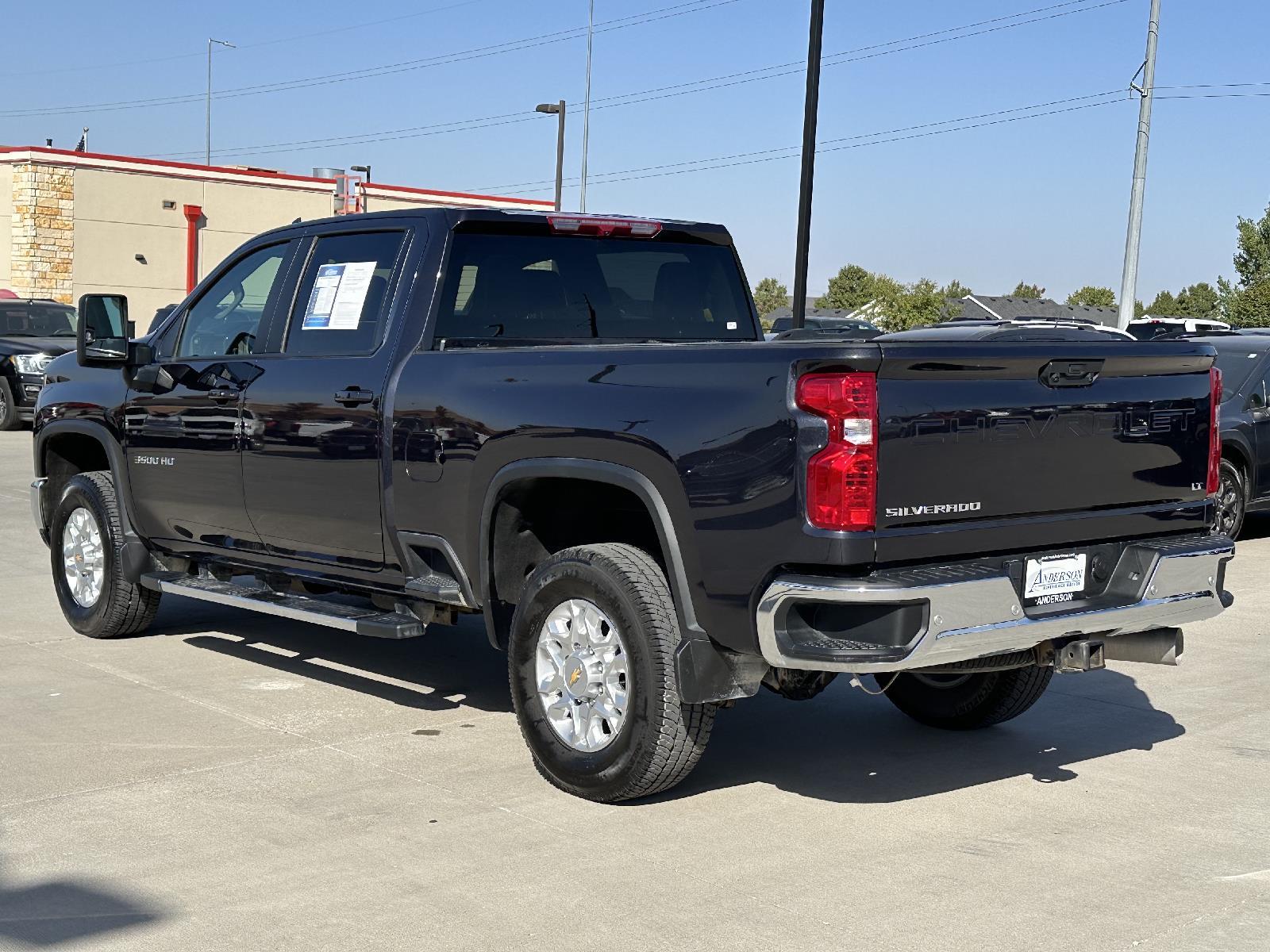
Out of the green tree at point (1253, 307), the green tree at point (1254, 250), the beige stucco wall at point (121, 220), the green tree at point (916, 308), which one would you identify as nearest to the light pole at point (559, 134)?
the beige stucco wall at point (121, 220)

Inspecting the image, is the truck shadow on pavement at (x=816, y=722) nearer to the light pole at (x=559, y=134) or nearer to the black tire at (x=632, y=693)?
the black tire at (x=632, y=693)

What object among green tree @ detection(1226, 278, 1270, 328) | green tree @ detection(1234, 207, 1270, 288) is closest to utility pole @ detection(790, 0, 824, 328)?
green tree @ detection(1226, 278, 1270, 328)

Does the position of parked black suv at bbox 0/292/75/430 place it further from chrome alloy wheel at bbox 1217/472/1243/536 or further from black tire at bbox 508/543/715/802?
black tire at bbox 508/543/715/802

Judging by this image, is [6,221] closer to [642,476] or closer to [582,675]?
[582,675]

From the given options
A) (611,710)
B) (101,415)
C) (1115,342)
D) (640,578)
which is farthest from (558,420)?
(101,415)

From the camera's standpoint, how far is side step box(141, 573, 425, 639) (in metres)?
6.26

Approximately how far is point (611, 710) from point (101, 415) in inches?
149

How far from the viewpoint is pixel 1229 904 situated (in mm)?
4539

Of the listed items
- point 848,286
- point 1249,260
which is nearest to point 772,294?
point 848,286

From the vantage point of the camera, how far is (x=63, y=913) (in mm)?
4320

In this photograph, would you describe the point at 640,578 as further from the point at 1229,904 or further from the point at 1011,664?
the point at 1229,904

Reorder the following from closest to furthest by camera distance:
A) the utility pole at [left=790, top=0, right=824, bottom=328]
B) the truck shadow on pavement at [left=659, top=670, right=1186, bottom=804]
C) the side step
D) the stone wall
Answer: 1. the truck shadow on pavement at [left=659, top=670, right=1186, bottom=804]
2. the side step
3. the utility pole at [left=790, top=0, right=824, bottom=328]
4. the stone wall

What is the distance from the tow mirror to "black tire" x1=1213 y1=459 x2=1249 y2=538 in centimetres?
844

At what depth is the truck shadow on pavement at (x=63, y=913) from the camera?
416 cm
